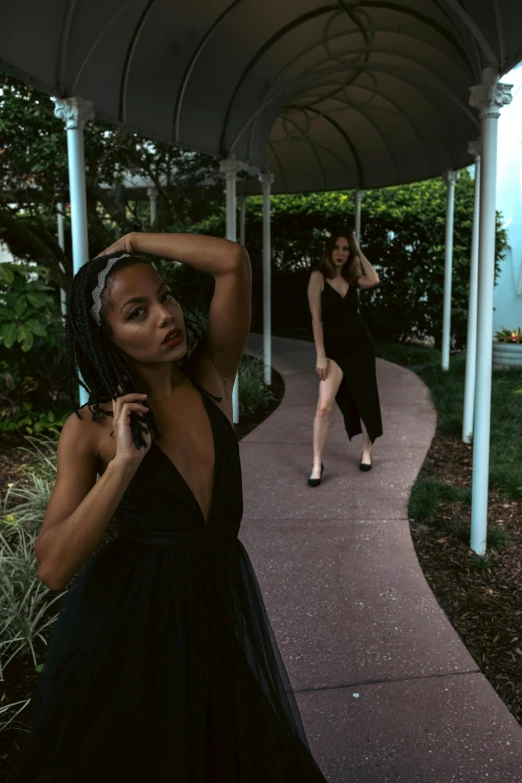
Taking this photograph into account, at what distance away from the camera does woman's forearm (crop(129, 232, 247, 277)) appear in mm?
1725

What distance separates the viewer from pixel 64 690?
5.37 feet

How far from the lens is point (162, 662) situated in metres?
1.64

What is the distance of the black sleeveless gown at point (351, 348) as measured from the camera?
219 inches

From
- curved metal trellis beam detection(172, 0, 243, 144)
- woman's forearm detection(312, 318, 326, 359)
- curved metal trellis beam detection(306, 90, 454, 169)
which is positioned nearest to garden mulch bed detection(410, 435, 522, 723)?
woman's forearm detection(312, 318, 326, 359)

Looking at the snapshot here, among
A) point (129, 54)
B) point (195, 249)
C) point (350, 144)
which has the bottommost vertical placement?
point (195, 249)

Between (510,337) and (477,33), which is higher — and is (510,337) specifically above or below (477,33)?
below

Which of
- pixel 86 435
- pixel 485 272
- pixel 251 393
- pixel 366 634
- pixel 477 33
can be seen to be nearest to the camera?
pixel 86 435

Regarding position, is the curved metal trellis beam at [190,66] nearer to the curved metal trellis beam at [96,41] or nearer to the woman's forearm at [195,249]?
the curved metal trellis beam at [96,41]

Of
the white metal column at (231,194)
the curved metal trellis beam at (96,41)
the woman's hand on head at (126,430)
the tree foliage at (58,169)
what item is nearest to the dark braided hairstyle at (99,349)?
the woman's hand on head at (126,430)

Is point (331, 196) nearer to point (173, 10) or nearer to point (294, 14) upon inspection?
point (294, 14)

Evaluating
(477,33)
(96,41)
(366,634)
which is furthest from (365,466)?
(96,41)

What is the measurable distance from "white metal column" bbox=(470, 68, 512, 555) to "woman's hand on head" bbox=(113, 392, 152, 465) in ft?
9.93

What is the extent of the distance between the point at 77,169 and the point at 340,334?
7.44ft

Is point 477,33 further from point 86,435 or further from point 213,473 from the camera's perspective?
point 86,435
